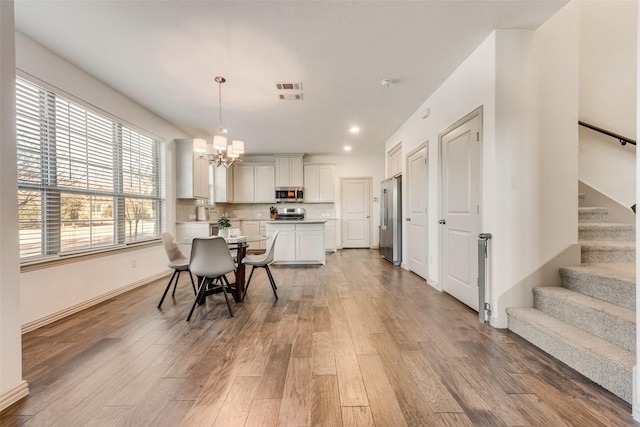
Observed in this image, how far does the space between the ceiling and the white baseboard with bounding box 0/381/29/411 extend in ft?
8.74

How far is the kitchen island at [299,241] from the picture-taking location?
5.40 meters

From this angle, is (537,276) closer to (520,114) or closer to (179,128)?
(520,114)

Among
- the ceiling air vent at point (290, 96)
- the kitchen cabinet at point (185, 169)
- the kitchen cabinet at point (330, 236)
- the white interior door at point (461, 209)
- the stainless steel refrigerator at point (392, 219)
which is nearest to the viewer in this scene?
the white interior door at point (461, 209)

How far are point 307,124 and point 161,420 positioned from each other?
4.51 meters

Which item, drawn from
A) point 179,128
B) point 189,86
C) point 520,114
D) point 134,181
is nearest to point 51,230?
point 134,181

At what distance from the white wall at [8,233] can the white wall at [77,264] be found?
0.13 metres

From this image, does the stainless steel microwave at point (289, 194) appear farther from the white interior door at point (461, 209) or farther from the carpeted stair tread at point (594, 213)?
the carpeted stair tread at point (594, 213)

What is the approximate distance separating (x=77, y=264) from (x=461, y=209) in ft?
14.3

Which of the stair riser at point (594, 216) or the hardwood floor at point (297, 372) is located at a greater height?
the stair riser at point (594, 216)

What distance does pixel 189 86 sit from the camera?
3367mm

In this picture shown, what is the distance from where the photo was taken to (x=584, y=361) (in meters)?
1.64

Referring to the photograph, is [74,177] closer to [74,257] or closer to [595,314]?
[74,257]

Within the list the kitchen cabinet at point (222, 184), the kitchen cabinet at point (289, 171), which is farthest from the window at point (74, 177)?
the kitchen cabinet at point (289, 171)

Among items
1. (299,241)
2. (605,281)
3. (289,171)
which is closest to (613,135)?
(605,281)
